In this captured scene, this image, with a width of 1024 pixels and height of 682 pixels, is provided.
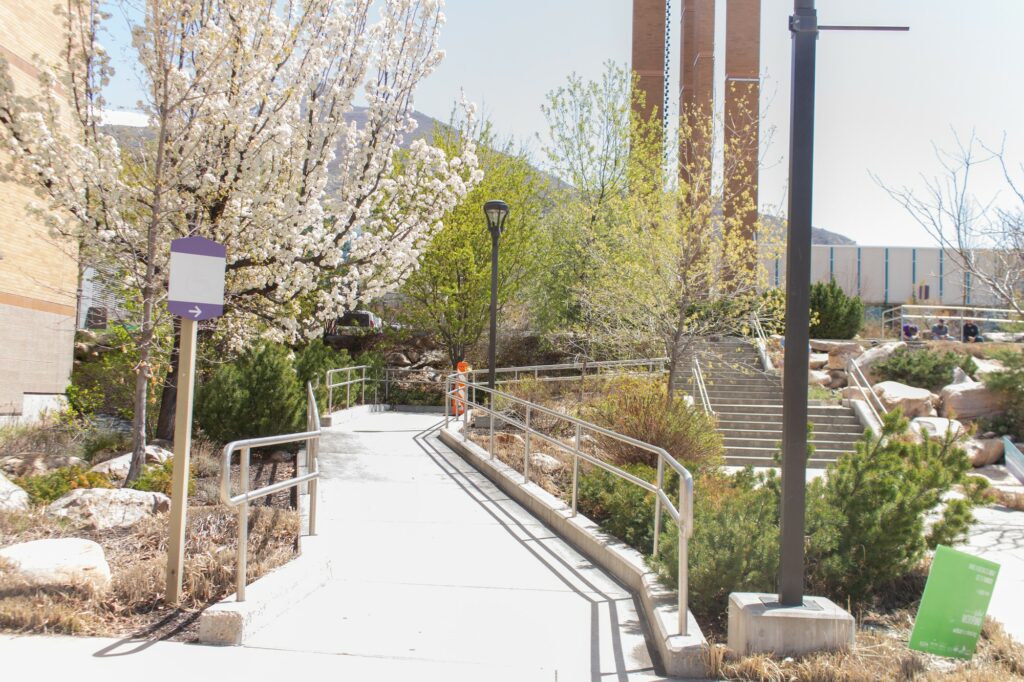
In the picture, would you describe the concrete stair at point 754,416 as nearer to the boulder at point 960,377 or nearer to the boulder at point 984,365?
the boulder at point 960,377

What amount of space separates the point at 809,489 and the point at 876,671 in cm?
243

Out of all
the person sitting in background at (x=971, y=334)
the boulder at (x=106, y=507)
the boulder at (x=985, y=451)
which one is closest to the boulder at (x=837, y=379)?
the person sitting in background at (x=971, y=334)

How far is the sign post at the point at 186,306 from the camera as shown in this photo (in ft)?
17.7

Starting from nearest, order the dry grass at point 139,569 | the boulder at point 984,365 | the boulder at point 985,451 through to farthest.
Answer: the dry grass at point 139,569 → the boulder at point 985,451 → the boulder at point 984,365

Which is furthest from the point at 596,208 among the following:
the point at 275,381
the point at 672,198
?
the point at 275,381

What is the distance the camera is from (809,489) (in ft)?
22.0

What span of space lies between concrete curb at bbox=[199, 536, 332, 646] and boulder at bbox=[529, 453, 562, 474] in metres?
5.32

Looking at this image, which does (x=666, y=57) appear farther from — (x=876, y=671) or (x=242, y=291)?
(x=876, y=671)

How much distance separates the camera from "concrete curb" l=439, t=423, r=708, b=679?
14.5 feet

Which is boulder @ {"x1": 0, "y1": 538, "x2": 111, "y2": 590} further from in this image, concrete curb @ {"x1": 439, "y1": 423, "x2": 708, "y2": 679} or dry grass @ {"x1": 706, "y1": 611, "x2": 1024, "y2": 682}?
dry grass @ {"x1": 706, "y1": 611, "x2": 1024, "y2": 682}

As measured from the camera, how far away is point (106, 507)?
7.31 m

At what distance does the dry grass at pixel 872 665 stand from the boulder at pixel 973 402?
1629 cm

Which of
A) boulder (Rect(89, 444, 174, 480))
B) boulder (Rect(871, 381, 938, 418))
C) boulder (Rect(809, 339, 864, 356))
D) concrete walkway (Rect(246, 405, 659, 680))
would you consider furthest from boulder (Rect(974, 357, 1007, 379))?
boulder (Rect(89, 444, 174, 480))

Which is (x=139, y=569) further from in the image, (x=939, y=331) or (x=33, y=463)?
(x=939, y=331)
